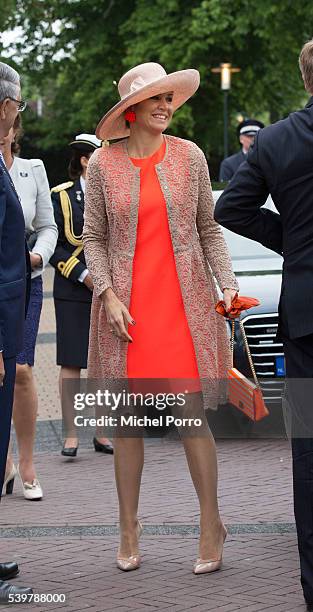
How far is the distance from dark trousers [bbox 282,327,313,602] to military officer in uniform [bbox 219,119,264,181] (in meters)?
10.6

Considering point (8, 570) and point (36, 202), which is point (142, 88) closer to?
point (36, 202)

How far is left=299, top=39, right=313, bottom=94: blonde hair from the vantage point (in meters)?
4.45

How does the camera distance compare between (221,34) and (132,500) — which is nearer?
(132,500)

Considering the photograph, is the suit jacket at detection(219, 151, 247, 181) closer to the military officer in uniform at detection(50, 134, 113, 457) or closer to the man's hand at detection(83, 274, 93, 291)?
the military officer in uniform at detection(50, 134, 113, 457)

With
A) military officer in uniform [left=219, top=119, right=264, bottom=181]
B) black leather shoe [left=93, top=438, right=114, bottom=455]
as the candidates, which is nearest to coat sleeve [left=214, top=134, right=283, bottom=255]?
black leather shoe [left=93, top=438, right=114, bottom=455]

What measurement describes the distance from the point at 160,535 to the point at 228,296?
129 centimetres

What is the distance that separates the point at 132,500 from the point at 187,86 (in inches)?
67.0

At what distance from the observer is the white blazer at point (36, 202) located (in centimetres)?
686

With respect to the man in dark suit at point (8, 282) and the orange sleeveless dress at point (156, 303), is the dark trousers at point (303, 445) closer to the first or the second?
the orange sleeveless dress at point (156, 303)

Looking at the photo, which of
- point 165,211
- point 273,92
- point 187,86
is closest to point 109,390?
point 165,211

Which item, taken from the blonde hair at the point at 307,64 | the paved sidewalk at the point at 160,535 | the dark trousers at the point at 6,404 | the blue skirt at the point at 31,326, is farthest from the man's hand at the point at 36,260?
the blonde hair at the point at 307,64

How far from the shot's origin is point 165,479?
7246 mm

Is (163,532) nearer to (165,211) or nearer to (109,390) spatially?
(109,390)

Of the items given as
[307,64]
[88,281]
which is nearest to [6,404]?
[307,64]
